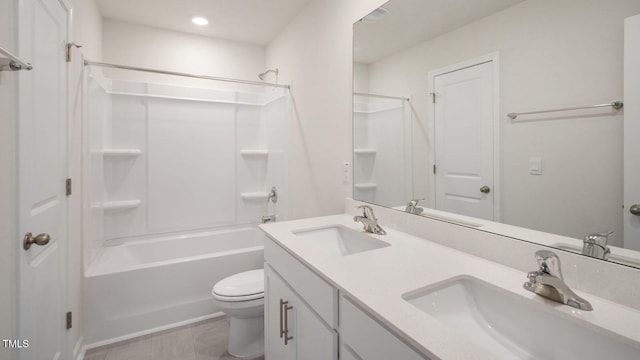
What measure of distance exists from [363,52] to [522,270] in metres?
1.37

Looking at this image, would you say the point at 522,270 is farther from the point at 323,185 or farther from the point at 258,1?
the point at 258,1

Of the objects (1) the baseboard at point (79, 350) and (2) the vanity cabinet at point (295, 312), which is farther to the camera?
(1) the baseboard at point (79, 350)

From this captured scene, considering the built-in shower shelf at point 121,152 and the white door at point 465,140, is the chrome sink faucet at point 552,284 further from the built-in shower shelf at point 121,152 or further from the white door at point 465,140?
the built-in shower shelf at point 121,152

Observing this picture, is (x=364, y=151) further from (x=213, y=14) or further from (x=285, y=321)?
(x=213, y=14)

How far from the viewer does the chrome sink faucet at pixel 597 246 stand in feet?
2.51

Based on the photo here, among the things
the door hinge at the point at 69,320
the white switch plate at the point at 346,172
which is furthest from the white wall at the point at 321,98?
the door hinge at the point at 69,320

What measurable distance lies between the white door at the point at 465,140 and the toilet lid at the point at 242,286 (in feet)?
4.16

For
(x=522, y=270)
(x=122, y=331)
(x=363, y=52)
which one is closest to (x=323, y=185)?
(x=363, y=52)

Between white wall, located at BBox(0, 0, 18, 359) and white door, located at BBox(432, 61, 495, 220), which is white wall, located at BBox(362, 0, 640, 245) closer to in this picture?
white door, located at BBox(432, 61, 495, 220)

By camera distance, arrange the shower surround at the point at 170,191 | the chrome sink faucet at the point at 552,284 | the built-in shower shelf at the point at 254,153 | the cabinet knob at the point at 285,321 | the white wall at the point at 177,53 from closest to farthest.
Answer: the chrome sink faucet at the point at 552,284
the cabinet knob at the point at 285,321
the shower surround at the point at 170,191
the white wall at the point at 177,53
the built-in shower shelf at the point at 254,153

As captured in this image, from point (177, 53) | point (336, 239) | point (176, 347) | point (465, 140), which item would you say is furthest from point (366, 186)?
point (177, 53)

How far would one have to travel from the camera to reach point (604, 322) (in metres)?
0.62

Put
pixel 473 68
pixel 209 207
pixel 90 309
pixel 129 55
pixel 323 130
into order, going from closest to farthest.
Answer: pixel 473 68
pixel 90 309
pixel 323 130
pixel 129 55
pixel 209 207

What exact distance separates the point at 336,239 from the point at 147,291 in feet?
5.06
